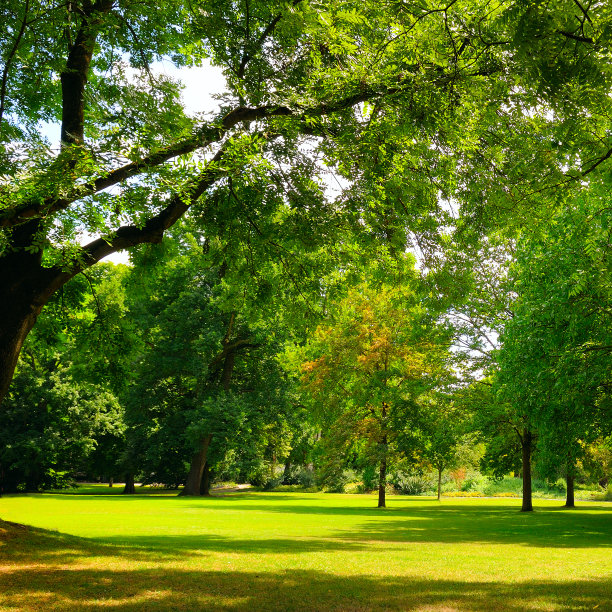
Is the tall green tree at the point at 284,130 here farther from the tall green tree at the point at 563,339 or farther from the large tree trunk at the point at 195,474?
the large tree trunk at the point at 195,474

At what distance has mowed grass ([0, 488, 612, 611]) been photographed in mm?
7004

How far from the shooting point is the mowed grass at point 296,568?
7.00 m

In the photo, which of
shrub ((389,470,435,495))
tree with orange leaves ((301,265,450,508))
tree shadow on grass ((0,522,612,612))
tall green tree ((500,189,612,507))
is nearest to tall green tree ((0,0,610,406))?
tree shadow on grass ((0,522,612,612))

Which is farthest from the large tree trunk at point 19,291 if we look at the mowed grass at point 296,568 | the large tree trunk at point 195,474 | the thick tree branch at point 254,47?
the large tree trunk at point 195,474

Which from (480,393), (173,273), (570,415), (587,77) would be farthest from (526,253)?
(173,273)

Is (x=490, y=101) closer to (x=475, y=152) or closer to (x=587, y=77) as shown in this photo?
(x=475, y=152)

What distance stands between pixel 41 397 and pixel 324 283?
27.1m

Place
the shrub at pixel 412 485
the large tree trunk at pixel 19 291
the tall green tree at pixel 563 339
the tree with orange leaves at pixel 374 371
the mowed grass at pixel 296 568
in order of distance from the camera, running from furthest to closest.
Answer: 1. the shrub at pixel 412 485
2. the tree with orange leaves at pixel 374 371
3. the tall green tree at pixel 563 339
4. the large tree trunk at pixel 19 291
5. the mowed grass at pixel 296 568

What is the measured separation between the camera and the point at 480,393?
28.1 m

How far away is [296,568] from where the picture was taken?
9367 millimetres

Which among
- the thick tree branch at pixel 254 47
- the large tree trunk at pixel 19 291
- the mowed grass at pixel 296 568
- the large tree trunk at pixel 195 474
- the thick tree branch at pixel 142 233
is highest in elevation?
the thick tree branch at pixel 254 47

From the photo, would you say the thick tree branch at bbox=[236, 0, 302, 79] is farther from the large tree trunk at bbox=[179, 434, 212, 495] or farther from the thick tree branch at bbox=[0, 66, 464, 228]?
the large tree trunk at bbox=[179, 434, 212, 495]

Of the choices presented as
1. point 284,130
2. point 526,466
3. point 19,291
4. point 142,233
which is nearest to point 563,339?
point 284,130

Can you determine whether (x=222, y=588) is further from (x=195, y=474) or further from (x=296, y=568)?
(x=195, y=474)
